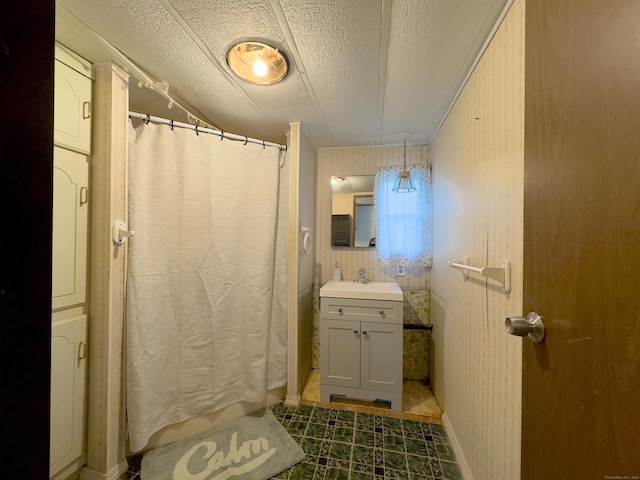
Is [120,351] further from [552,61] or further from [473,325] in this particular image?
[552,61]

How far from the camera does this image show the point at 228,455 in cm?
130

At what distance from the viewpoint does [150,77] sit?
122 centimetres

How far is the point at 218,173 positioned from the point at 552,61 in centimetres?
154

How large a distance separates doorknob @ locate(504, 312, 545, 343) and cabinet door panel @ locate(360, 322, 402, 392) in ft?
3.89

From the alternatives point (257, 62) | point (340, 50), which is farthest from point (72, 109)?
point (340, 50)

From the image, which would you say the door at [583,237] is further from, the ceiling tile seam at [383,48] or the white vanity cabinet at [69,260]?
the white vanity cabinet at [69,260]

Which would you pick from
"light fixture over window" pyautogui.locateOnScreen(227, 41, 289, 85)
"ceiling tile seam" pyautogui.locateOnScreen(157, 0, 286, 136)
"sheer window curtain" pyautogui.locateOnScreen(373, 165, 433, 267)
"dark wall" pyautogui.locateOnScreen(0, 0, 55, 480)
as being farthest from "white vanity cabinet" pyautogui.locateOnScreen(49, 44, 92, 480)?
"sheer window curtain" pyautogui.locateOnScreen(373, 165, 433, 267)

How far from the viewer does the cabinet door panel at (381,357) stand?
1.67m

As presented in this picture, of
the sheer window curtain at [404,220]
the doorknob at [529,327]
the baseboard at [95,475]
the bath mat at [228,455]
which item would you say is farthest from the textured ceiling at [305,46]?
the bath mat at [228,455]

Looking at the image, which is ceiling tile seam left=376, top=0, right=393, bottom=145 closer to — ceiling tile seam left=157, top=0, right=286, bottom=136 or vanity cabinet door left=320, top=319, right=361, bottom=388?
ceiling tile seam left=157, top=0, right=286, bottom=136

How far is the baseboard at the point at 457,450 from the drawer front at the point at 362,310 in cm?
66

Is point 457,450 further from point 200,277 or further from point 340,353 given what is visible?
point 200,277

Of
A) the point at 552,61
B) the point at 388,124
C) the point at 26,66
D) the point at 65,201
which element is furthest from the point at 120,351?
the point at 388,124

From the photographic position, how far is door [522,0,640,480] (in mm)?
338
